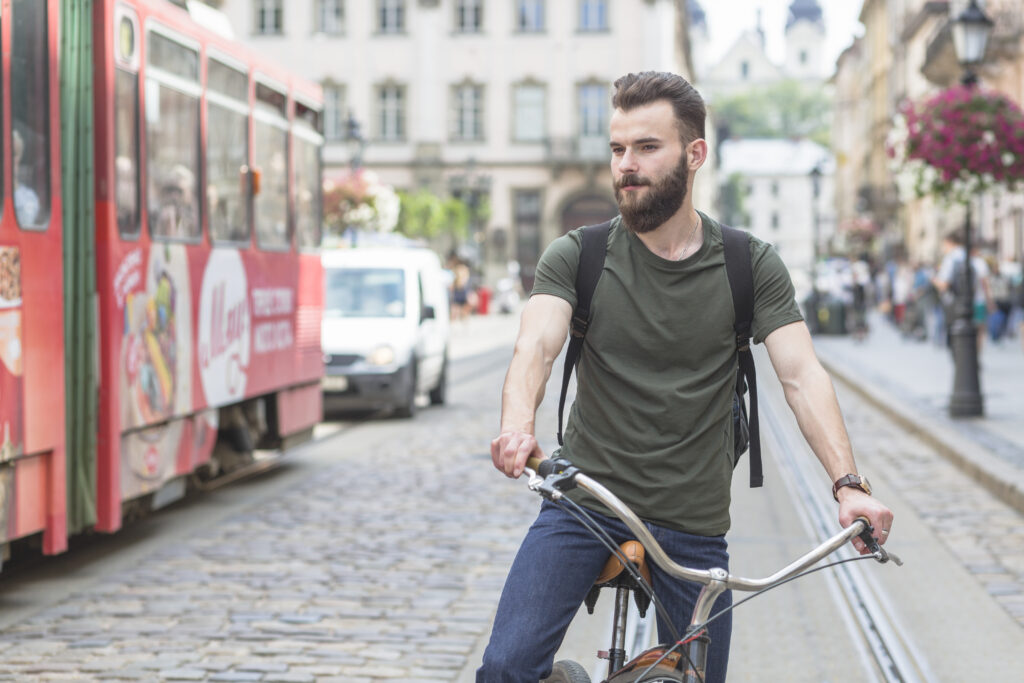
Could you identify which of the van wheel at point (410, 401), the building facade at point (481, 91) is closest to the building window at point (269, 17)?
the building facade at point (481, 91)

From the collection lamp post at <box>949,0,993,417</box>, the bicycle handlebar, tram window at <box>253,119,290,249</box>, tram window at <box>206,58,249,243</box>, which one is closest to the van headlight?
tram window at <box>253,119,290,249</box>

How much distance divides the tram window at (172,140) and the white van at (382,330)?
6056 millimetres

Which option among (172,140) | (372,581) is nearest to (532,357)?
(372,581)

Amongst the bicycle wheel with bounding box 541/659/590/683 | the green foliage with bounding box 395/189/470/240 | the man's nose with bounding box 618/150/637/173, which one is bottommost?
the bicycle wheel with bounding box 541/659/590/683

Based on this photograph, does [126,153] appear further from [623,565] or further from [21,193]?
[623,565]

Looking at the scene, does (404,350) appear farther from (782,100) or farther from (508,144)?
(782,100)

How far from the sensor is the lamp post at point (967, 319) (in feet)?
48.9

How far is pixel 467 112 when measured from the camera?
194 ft

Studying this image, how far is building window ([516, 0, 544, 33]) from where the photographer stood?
5838cm

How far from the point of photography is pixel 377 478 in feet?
38.1

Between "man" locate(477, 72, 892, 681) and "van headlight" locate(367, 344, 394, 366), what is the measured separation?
12.9 m

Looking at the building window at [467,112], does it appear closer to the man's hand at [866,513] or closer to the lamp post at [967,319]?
the lamp post at [967,319]

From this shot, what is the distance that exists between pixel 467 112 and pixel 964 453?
159 ft

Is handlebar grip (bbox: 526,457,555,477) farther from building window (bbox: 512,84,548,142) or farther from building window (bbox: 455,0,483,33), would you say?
building window (bbox: 455,0,483,33)
